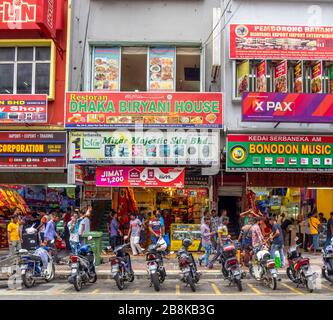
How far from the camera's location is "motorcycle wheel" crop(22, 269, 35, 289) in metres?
12.9

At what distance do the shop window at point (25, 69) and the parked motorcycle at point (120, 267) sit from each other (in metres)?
9.58

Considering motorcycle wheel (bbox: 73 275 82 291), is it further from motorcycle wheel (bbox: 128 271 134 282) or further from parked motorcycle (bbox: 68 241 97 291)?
motorcycle wheel (bbox: 128 271 134 282)

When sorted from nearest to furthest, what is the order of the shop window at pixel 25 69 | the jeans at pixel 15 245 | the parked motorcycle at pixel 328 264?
1. the parked motorcycle at pixel 328 264
2. the jeans at pixel 15 245
3. the shop window at pixel 25 69

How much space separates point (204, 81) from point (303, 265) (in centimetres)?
974

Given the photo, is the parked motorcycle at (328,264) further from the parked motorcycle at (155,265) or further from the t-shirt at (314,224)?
the t-shirt at (314,224)

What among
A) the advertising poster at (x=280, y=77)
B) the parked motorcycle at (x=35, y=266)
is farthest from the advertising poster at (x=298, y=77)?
the parked motorcycle at (x=35, y=266)

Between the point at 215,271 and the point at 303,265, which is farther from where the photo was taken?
the point at 215,271

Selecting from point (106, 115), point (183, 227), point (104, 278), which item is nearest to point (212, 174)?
point (183, 227)

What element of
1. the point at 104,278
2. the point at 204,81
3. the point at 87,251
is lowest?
the point at 104,278

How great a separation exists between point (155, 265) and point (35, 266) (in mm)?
3482

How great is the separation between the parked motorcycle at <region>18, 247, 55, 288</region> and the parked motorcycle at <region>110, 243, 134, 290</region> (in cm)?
220

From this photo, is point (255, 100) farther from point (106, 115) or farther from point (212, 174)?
point (106, 115)

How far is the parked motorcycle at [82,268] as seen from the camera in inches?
489

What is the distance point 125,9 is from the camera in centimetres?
2036
